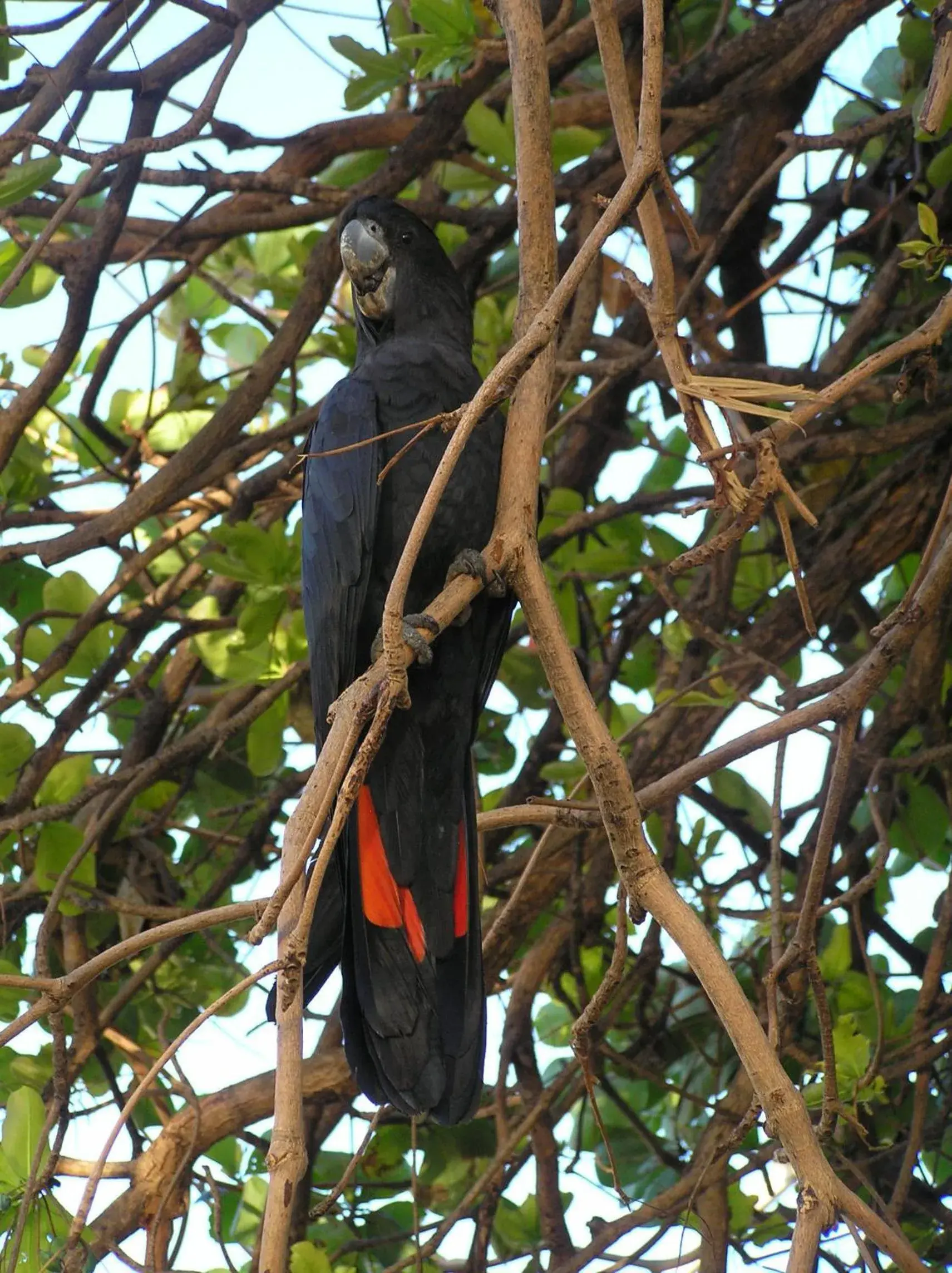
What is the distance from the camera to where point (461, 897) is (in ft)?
7.71

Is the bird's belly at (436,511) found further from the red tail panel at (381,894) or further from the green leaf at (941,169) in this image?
the green leaf at (941,169)

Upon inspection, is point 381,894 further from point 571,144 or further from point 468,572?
point 571,144

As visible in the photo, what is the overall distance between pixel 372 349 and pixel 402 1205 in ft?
6.01

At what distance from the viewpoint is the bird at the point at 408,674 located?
2.19 m

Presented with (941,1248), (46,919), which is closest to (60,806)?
(46,919)

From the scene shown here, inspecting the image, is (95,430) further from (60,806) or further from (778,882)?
(778,882)

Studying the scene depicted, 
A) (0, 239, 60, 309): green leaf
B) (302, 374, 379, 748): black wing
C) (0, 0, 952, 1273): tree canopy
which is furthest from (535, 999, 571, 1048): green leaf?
(0, 239, 60, 309): green leaf

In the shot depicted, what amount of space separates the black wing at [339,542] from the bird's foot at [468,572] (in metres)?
0.18

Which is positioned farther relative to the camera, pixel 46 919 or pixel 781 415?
pixel 46 919

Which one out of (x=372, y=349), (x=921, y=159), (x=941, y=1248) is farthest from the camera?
(x=921, y=159)

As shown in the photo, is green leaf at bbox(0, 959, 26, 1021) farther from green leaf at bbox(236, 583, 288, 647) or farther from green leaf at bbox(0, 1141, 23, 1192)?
green leaf at bbox(236, 583, 288, 647)

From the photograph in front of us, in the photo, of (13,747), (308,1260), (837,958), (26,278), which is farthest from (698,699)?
(26,278)

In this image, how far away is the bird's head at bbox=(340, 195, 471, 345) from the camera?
2.77 m

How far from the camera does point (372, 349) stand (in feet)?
9.19
